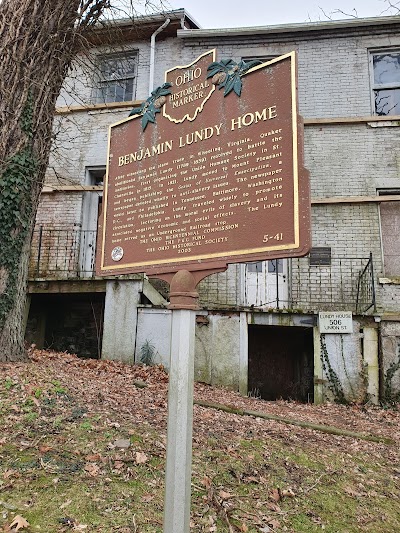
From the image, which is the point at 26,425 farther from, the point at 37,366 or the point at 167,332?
the point at 167,332

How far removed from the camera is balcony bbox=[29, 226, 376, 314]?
9906 millimetres

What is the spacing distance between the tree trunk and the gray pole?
447 cm

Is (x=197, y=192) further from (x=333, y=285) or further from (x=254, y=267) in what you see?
(x=254, y=267)

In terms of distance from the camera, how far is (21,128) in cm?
696

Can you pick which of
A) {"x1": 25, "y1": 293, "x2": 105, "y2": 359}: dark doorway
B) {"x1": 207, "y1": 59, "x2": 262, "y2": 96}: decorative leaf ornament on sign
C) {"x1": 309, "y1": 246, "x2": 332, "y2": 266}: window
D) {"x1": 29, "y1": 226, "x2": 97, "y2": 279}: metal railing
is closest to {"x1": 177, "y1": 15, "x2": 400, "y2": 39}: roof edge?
{"x1": 309, "y1": 246, "x2": 332, "y2": 266}: window

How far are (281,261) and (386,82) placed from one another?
5.52 meters

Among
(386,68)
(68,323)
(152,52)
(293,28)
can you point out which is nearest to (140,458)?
(68,323)

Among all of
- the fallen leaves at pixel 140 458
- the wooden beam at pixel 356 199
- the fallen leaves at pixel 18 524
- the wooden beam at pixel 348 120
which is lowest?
the fallen leaves at pixel 18 524

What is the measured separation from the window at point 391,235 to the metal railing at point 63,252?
7.03 meters

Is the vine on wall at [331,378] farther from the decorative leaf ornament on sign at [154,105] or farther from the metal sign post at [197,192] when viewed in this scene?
the decorative leaf ornament on sign at [154,105]

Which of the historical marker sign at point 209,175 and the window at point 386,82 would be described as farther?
the window at point 386,82

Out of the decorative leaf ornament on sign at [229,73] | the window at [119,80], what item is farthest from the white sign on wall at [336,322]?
the window at [119,80]

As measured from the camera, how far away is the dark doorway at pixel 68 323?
35.9ft

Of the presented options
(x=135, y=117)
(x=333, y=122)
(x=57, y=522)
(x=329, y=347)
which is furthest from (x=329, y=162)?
(x=57, y=522)
